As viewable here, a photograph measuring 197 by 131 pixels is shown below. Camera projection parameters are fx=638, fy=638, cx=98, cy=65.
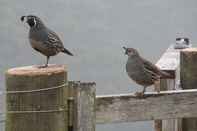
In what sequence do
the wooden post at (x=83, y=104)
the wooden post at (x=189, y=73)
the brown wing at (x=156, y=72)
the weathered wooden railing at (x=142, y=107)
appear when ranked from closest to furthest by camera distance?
the wooden post at (x=83, y=104) → the weathered wooden railing at (x=142, y=107) → the wooden post at (x=189, y=73) → the brown wing at (x=156, y=72)

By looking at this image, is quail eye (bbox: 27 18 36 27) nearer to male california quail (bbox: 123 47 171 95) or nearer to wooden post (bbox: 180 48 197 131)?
male california quail (bbox: 123 47 171 95)

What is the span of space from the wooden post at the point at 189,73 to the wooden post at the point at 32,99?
1175 mm

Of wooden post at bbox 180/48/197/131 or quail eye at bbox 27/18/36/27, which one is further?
quail eye at bbox 27/18/36/27

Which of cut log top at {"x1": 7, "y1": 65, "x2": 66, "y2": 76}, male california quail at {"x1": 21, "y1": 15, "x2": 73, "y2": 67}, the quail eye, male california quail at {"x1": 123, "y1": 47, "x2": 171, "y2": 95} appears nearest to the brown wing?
male california quail at {"x1": 123, "y1": 47, "x2": 171, "y2": 95}

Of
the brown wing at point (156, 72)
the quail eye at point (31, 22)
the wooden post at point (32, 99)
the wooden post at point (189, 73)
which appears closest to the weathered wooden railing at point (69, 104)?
the wooden post at point (32, 99)

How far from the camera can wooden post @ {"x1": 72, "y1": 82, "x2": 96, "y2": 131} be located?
9.78ft

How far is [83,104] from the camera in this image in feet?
9.82

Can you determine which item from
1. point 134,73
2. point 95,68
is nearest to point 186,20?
point 95,68

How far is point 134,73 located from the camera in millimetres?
4254

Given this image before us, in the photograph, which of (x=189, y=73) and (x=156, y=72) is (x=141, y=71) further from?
(x=189, y=73)

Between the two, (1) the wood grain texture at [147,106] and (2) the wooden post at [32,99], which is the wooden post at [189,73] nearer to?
(1) the wood grain texture at [147,106]

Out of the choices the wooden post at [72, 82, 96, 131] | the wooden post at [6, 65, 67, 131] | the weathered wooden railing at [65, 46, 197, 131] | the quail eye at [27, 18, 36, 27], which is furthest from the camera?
the quail eye at [27, 18, 36, 27]

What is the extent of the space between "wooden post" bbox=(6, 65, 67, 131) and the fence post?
15 cm

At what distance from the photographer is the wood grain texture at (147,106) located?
3240 mm
